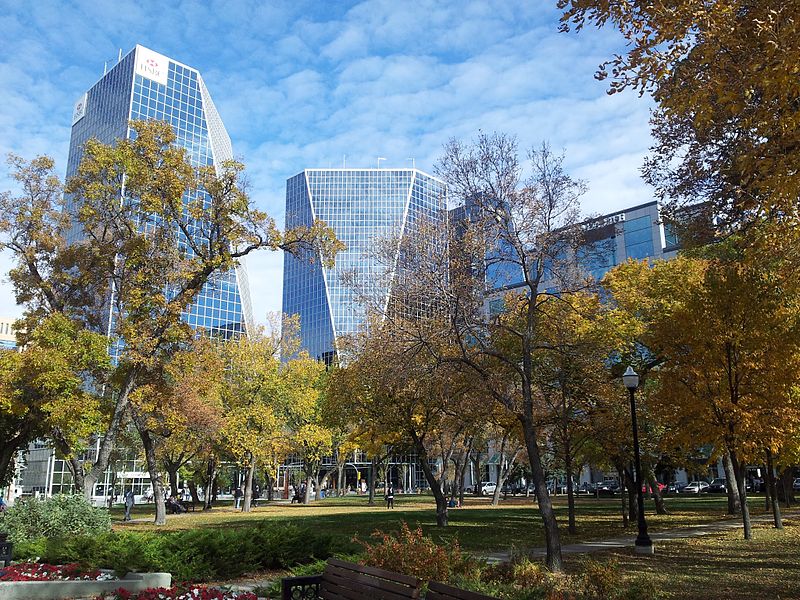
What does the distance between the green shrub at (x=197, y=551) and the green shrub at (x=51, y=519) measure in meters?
2.36

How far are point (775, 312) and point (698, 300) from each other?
6.96ft

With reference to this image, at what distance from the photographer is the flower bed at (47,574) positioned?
1016 cm

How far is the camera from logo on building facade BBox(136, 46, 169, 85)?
11006 cm

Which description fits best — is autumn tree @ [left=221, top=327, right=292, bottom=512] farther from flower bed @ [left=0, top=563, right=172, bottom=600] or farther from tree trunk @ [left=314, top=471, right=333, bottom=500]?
flower bed @ [left=0, top=563, right=172, bottom=600]

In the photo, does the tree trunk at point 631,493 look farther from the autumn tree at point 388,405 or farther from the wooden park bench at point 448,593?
the wooden park bench at point 448,593

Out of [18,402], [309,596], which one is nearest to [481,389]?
[309,596]

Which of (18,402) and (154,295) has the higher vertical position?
(154,295)

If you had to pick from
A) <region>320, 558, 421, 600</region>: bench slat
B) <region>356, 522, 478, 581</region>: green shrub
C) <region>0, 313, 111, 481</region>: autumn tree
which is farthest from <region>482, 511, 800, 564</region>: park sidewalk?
<region>0, 313, 111, 481</region>: autumn tree

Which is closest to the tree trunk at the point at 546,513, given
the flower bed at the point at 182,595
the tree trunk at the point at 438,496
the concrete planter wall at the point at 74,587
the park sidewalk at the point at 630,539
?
the park sidewalk at the point at 630,539

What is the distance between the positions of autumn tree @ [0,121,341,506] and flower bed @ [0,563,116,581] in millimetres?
11180

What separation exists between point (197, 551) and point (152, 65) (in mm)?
115909

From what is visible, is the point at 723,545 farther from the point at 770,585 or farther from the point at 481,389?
the point at 481,389

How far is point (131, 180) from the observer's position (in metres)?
22.5

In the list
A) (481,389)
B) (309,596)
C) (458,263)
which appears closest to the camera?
(309,596)
